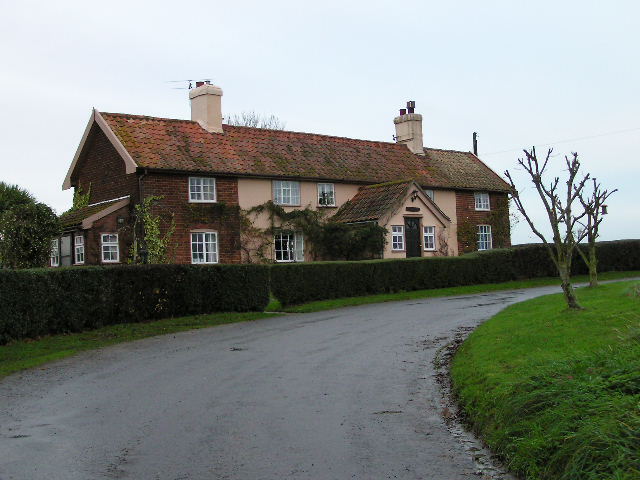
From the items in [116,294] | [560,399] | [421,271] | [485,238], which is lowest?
[560,399]

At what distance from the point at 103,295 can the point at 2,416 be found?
36.9 feet

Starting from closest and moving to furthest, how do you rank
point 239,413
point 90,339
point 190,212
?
point 239,413
point 90,339
point 190,212

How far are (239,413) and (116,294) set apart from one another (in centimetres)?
1316

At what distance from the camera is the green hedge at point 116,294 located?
61.0ft

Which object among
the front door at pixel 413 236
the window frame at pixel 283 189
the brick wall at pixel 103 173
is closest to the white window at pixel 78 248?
the brick wall at pixel 103 173

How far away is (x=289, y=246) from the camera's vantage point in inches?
1443

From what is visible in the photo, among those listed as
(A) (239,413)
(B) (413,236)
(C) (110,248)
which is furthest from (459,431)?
(B) (413,236)

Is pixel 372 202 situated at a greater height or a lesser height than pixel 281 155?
lesser

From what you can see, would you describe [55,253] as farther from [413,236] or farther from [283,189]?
[413,236]

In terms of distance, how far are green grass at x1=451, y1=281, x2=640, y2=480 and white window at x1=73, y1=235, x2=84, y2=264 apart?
23300mm

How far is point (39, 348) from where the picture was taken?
17.9 meters

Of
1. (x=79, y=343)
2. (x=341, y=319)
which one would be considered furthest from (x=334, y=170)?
(x=79, y=343)

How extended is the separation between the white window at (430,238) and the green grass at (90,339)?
636 inches

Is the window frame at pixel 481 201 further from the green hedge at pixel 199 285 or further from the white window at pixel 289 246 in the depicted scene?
the white window at pixel 289 246
